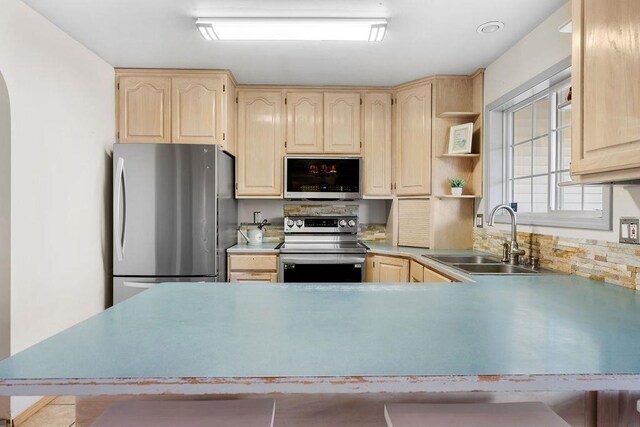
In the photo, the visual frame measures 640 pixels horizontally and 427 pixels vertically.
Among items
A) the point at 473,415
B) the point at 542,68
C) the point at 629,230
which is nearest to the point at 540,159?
the point at 542,68

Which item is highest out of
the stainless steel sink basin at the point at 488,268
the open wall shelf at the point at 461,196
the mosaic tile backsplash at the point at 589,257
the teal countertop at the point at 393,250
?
the open wall shelf at the point at 461,196

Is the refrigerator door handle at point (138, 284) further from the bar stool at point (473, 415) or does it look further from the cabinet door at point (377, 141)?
the bar stool at point (473, 415)

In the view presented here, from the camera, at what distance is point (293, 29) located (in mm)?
2318

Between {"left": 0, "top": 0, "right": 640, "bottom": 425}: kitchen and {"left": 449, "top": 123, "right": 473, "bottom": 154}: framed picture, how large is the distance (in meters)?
0.09

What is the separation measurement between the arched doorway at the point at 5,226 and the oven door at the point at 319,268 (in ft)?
5.87

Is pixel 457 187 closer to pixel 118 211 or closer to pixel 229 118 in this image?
pixel 229 118

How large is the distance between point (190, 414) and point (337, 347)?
378mm

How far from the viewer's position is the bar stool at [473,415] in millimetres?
831

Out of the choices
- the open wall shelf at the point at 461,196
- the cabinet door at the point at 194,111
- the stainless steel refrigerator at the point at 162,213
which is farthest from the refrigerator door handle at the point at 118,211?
the open wall shelf at the point at 461,196

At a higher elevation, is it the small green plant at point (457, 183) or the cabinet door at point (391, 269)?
the small green plant at point (457, 183)

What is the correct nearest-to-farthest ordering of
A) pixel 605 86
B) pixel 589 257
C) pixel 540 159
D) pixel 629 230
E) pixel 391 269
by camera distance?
pixel 605 86
pixel 629 230
pixel 589 257
pixel 540 159
pixel 391 269

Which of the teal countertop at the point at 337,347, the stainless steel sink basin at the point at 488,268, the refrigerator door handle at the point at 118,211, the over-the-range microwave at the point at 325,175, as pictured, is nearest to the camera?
the teal countertop at the point at 337,347

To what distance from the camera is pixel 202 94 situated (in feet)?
10.3

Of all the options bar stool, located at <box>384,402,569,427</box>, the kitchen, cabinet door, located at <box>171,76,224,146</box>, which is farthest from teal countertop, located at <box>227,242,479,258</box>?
bar stool, located at <box>384,402,569,427</box>
